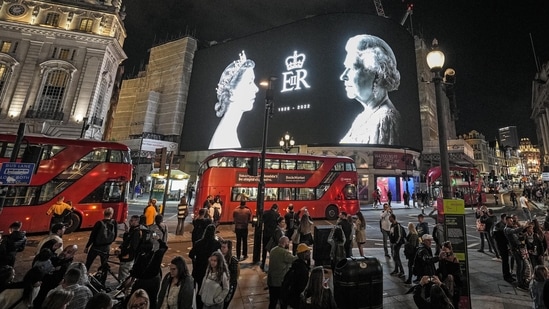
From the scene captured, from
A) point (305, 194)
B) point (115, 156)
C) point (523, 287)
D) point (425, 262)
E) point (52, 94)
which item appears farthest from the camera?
point (52, 94)

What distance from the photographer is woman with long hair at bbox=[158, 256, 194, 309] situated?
11.1 ft

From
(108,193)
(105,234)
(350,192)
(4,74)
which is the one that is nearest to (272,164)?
(350,192)

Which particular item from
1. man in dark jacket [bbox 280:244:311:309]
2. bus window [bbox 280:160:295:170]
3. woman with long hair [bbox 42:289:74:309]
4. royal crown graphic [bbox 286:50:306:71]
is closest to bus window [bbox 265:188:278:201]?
bus window [bbox 280:160:295:170]

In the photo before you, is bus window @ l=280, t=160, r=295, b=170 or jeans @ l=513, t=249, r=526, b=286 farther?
bus window @ l=280, t=160, r=295, b=170

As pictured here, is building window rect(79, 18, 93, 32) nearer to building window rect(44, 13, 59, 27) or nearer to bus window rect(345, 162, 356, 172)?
building window rect(44, 13, 59, 27)

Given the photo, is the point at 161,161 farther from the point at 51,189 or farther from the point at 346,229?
the point at 346,229

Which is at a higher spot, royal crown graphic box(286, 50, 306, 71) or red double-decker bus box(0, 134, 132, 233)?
royal crown graphic box(286, 50, 306, 71)

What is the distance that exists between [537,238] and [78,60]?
142 ft

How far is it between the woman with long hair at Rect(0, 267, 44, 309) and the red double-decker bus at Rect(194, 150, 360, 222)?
1089 cm

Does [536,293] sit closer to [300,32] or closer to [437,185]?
[437,185]

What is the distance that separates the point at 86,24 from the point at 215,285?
43.2 meters

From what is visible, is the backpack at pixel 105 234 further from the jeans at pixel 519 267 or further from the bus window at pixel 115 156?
the jeans at pixel 519 267

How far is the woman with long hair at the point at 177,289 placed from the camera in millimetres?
3373

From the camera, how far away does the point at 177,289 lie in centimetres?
346
